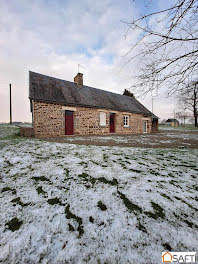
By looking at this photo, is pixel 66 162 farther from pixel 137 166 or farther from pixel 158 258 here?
pixel 158 258

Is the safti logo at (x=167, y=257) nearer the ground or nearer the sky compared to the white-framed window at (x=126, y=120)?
nearer the ground

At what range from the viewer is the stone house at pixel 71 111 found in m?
8.42

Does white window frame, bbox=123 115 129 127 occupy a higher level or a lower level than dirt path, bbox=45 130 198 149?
higher

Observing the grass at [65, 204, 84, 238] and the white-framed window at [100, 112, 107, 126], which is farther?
the white-framed window at [100, 112, 107, 126]

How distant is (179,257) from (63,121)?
9.17 m

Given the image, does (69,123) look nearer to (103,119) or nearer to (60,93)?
(60,93)

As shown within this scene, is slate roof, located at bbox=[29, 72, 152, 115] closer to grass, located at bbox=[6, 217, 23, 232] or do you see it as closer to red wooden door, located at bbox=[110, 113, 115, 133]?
red wooden door, located at bbox=[110, 113, 115, 133]

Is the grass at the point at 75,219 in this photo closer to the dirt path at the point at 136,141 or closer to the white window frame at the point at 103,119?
the dirt path at the point at 136,141

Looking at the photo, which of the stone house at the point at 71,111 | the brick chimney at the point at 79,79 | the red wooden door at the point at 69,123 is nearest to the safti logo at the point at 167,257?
the stone house at the point at 71,111

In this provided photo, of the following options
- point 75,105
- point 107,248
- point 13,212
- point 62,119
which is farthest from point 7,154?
point 75,105

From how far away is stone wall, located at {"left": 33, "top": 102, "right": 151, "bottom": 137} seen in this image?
830 cm

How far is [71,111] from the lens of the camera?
977cm

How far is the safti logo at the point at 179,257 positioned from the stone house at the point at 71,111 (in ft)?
28.9

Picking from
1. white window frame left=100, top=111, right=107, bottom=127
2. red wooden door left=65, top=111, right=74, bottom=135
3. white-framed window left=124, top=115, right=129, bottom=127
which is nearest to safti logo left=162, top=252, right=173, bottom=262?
red wooden door left=65, top=111, right=74, bottom=135
